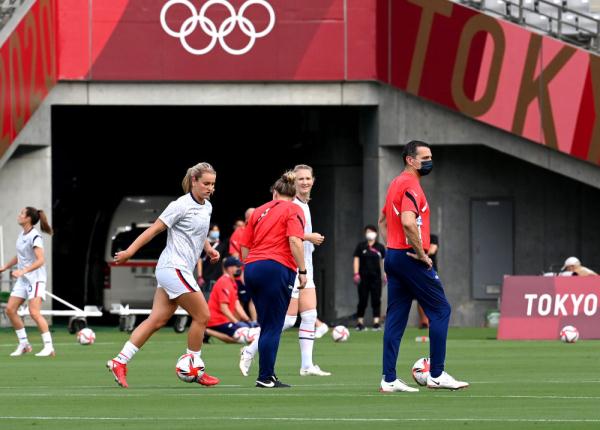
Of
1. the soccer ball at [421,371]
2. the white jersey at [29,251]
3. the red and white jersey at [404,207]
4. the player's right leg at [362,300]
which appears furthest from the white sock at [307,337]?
the player's right leg at [362,300]

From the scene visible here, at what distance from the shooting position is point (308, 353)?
17141 millimetres

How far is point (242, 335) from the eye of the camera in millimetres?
24172

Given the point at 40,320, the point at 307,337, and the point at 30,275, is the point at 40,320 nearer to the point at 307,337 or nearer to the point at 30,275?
the point at 30,275

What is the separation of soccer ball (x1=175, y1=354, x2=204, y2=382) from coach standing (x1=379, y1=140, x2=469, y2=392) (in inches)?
67.4

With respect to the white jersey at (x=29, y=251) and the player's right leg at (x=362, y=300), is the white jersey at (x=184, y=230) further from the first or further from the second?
the player's right leg at (x=362, y=300)

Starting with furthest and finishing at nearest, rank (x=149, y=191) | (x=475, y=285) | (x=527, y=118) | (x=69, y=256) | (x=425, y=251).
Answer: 1. (x=149, y=191)
2. (x=69, y=256)
3. (x=475, y=285)
4. (x=527, y=118)
5. (x=425, y=251)

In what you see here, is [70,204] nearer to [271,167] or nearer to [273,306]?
[271,167]

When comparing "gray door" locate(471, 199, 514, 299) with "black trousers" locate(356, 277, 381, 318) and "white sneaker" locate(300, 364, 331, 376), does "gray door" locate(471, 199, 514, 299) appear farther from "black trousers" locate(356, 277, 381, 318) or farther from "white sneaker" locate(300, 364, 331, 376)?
"white sneaker" locate(300, 364, 331, 376)

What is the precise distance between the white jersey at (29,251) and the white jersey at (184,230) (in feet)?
22.1

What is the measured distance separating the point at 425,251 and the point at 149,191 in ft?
96.3

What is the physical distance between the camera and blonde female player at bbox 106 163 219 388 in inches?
576

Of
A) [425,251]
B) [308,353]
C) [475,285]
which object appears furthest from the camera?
[475,285]

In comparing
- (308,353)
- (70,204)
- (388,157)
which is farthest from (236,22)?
(308,353)

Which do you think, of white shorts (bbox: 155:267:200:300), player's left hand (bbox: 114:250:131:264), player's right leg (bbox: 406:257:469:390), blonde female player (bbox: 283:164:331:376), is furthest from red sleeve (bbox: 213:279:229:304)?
player's right leg (bbox: 406:257:469:390)
